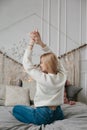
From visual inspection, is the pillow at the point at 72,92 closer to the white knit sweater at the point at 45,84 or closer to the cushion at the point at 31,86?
the cushion at the point at 31,86

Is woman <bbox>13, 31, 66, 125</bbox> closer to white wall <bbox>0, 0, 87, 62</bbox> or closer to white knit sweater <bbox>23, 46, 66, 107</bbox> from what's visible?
white knit sweater <bbox>23, 46, 66, 107</bbox>

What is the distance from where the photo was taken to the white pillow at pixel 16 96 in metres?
3.42

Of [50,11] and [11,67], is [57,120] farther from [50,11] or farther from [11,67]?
[50,11]

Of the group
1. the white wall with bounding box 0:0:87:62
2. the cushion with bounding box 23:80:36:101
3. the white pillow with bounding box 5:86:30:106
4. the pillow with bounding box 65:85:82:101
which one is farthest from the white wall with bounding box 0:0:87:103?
the white pillow with bounding box 5:86:30:106

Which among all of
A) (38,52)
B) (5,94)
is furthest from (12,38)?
(5,94)

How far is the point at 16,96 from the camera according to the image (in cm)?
348

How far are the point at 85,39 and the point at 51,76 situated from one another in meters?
2.58

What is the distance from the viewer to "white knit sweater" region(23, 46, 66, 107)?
2115 mm

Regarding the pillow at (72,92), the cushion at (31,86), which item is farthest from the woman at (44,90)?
the pillow at (72,92)

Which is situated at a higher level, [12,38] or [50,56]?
[12,38]

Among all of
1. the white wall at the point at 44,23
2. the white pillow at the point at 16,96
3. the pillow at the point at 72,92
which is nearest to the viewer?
the white pillow at the point at 16,96

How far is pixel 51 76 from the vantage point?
7.09 feet

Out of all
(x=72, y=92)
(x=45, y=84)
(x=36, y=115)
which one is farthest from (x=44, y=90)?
(x=72, y=92)

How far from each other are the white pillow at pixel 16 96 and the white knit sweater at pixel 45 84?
1283 millimetres
